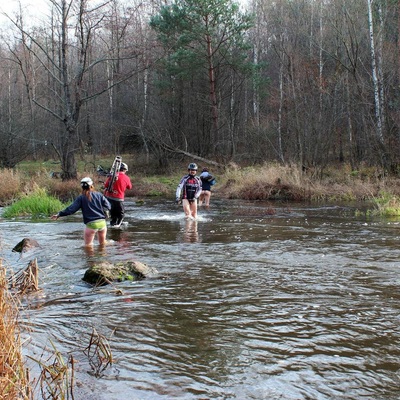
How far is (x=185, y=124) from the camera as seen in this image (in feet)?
131

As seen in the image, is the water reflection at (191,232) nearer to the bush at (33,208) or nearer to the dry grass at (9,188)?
the bush at (33,208)

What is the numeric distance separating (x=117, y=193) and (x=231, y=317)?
28.2 feet

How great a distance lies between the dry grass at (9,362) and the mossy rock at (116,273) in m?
3.68

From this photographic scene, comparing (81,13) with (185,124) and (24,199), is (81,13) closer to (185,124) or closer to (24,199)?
(24,199)

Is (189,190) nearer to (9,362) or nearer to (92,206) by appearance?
(92,206)

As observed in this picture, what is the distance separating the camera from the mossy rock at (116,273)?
25.6 feet

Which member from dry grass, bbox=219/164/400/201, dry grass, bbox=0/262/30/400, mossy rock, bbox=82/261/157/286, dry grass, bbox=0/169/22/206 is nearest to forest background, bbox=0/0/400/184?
dry grass, bbox=219/164/400/201

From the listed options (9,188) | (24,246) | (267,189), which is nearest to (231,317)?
(24,246)

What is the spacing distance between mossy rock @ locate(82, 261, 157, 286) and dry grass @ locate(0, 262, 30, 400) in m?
3.68

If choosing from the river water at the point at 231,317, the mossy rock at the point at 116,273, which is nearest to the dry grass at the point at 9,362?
the river water at the point at 231,317

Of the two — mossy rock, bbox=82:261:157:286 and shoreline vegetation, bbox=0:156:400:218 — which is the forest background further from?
mossy rock, bbox=82:261:157:286

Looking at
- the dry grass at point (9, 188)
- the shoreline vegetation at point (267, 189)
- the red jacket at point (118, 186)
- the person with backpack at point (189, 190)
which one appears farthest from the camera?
the dry grass at point (9, 188)

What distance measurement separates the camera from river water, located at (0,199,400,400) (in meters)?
4.50

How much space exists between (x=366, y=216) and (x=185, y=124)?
25.0 meters
